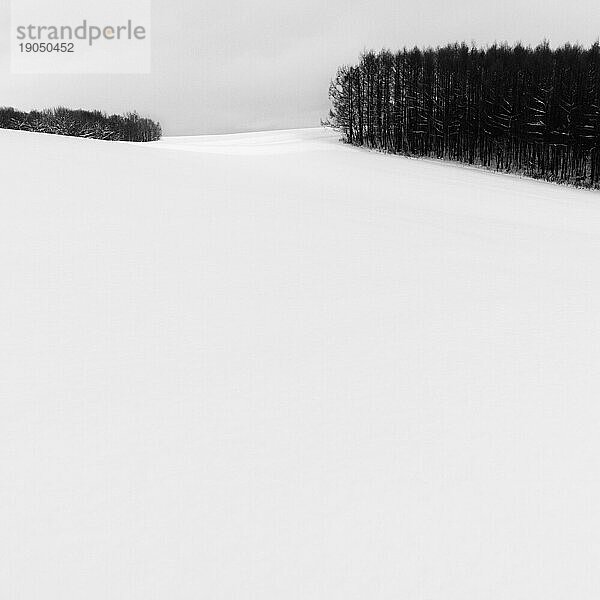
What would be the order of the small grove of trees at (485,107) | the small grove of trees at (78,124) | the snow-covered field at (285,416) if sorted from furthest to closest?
the small grove of trees at (78,124), the small grove of trees at (485,107), the snow-covered field at (285,416)

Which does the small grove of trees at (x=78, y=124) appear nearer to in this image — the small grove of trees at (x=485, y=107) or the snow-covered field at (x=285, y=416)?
the small grove of trees at (x=485, y=107)

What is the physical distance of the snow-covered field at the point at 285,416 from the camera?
8.01 feet

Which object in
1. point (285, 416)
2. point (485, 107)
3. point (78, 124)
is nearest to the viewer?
point (285, 416)

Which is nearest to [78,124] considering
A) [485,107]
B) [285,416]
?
[485,107]

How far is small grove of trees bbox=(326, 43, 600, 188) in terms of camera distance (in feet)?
103

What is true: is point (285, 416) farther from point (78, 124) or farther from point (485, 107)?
point (78, 124)

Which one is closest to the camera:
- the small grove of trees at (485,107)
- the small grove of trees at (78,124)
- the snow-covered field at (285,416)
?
the snow-covered field at (285,416)

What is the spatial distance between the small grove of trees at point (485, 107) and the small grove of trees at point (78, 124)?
25326 millimetres

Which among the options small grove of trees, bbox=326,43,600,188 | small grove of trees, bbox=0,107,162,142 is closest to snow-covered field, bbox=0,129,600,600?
small grove of trees, bbox=326,43,600,188

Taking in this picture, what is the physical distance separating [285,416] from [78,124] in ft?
209

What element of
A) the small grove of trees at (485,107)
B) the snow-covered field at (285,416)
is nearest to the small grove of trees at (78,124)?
the small grove of trees at (485,107)

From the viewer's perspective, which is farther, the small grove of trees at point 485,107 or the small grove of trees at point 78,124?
the small grove of trees at point 78,124

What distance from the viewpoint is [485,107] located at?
110 ft

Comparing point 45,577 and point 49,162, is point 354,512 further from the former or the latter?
point 49,162
